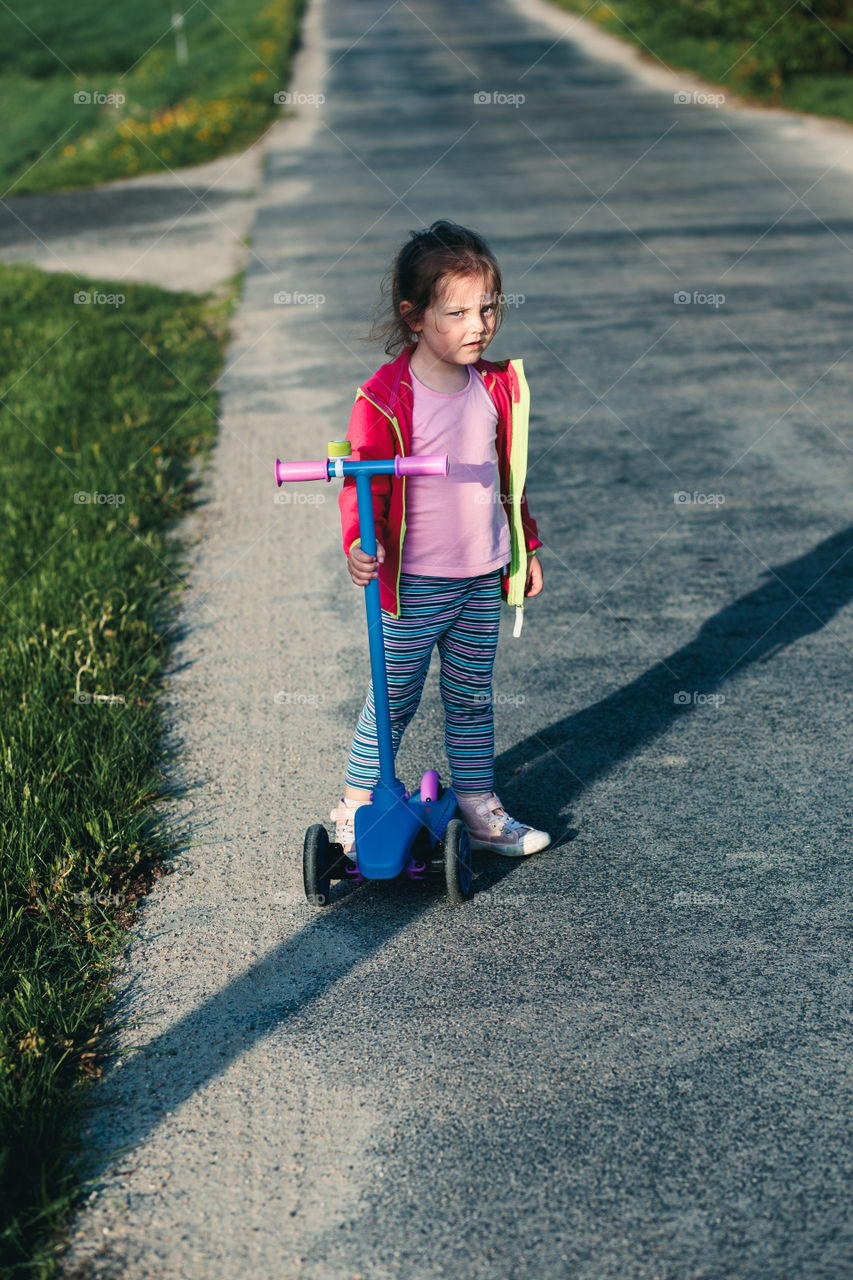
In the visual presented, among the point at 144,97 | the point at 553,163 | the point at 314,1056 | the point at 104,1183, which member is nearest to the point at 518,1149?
the point at 314,1056

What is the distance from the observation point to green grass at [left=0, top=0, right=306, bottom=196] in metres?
17.7

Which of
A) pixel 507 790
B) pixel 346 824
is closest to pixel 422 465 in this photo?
pixel 346 824

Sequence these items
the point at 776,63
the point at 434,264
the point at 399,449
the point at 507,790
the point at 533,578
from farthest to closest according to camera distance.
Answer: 1. the point at 776,63
2. the point at 507,790
3. the point at 533,578
4. the point at 399,449
5. the point at 434,264

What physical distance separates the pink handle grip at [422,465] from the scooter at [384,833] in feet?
0.14

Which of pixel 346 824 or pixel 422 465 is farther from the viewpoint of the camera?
pixel 346 824

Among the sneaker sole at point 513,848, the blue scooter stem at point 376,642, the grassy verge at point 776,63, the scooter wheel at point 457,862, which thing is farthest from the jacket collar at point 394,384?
the grassy verge at point 776,63

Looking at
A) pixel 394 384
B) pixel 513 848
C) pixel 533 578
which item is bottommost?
pixel 513 848

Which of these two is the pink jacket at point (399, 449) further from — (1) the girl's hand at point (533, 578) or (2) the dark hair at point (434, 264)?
(2) the dark hair at point (434, 264)

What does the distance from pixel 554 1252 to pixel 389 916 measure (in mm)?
1126

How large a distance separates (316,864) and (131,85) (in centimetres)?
2649

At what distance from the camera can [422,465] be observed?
2.88 m

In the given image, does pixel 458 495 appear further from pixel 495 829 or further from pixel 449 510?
pixel 495 829

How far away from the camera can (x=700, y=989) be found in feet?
9.63

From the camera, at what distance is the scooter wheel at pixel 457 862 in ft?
10.5
